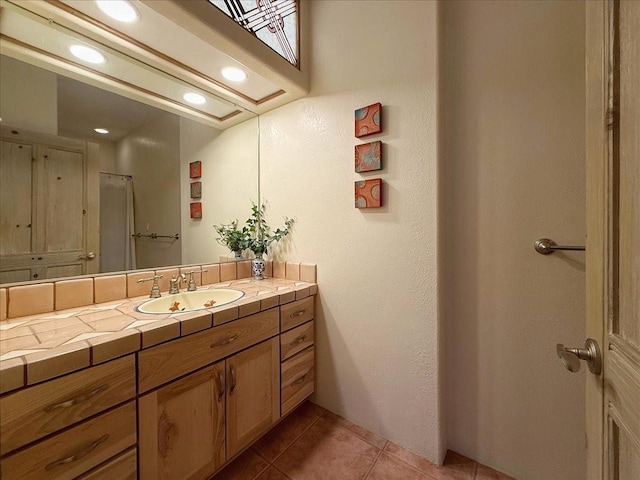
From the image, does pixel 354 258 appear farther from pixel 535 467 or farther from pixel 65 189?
pixel 65 189

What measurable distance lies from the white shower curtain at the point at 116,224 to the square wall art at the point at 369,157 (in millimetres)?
1243

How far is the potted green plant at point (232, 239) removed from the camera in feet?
5.85

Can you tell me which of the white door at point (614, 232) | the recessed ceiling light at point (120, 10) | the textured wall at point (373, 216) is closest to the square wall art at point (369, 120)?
the textured wall at point (373, 216)

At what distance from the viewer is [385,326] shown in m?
1.36

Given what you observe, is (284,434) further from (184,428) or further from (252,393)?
(184,428)

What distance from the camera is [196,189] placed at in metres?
1.71

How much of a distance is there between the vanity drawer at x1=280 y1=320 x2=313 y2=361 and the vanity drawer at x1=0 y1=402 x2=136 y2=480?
27.1 inches

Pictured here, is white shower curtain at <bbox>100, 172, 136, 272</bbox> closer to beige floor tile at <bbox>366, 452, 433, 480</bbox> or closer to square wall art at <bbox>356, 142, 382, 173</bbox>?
square wall art at <bbox>356, 142, 382, 173</bbox>

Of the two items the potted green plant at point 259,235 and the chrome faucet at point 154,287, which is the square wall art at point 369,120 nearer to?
the potted green plant at point 259,235

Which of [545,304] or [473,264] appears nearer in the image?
[545,304]

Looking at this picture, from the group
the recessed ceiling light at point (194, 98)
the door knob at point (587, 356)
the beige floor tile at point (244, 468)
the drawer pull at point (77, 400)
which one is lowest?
the beige floor tile at point (244, 468)

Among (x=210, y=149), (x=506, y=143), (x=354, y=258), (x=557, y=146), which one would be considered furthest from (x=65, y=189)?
(x=557, y=146)

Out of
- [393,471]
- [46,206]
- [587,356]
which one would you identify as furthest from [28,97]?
[393,471]

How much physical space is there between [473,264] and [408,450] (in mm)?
993
